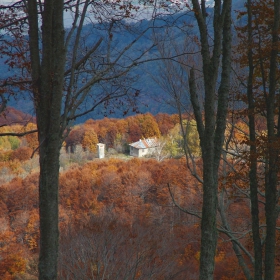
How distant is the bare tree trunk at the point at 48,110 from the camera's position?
88.4 inches

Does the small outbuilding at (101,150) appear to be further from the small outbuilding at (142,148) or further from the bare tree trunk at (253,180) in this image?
the bare tree trunk at (253,180)

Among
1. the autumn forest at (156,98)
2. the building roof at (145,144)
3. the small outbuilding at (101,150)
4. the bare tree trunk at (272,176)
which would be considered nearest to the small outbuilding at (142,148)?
the building roof at (145,144)

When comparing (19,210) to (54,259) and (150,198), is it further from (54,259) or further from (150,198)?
(54,259)

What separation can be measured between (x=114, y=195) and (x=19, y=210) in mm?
6930


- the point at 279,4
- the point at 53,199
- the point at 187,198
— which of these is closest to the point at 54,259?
the point at 53,199

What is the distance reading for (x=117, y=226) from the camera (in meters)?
10.8

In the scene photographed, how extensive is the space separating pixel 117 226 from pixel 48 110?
890cm

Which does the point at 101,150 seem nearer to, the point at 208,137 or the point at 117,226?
the point at 117,226

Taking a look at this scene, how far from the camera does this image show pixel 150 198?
Result: 27188 mm

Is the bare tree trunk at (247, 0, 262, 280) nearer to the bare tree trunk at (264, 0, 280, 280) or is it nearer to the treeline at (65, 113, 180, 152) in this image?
the bare tree trunk at (264, 0, 280, 280)

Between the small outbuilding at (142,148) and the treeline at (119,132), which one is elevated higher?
the treeline at (119,132)

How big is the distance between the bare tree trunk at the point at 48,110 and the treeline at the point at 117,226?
376 cm

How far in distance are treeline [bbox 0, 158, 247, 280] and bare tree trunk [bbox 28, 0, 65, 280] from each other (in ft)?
12.3

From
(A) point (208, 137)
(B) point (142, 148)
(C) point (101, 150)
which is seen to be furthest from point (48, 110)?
(C) point (101, 150)
